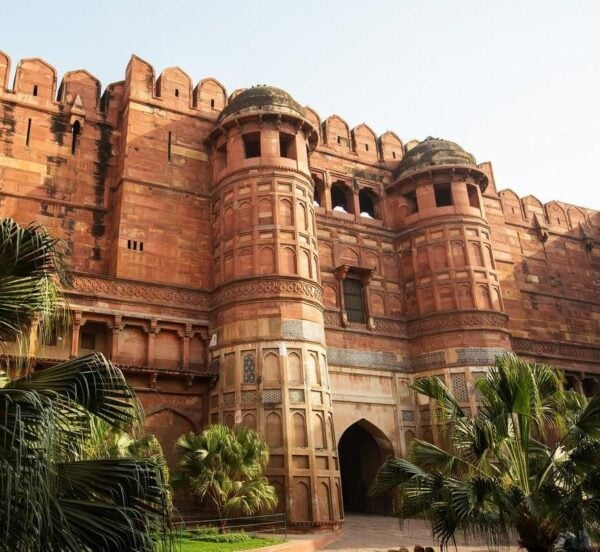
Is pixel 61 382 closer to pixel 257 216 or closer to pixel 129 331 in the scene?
pixel 129 331

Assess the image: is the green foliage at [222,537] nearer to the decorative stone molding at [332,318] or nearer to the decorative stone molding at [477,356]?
the decorative stone molding at [332,318]

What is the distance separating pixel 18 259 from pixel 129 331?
11.8 metres

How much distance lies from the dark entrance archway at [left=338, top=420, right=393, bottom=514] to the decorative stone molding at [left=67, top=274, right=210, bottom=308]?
6730 mm

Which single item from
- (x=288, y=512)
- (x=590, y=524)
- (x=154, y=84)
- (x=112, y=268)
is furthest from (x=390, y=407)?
(x=154, y=84)

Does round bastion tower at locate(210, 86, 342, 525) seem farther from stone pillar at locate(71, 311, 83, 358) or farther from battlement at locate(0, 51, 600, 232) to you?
stone pillar at locate(71, 311, 83, 358)

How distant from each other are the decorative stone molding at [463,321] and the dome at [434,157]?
19.1 feet

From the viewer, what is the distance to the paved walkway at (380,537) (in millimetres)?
13600

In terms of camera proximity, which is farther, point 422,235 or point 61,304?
point 422,235

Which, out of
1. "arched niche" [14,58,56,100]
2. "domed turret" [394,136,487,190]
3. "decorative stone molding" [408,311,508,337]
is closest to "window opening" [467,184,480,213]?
"domed turret" [394,136,487,190]

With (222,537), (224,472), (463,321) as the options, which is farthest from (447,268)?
(222,537)

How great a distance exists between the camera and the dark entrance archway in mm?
20453

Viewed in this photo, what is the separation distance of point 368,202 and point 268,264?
853cm

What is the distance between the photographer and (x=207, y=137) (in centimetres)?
2128

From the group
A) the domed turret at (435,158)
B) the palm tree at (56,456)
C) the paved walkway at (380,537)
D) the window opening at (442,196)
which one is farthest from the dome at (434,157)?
the palm tree at (56,456)
